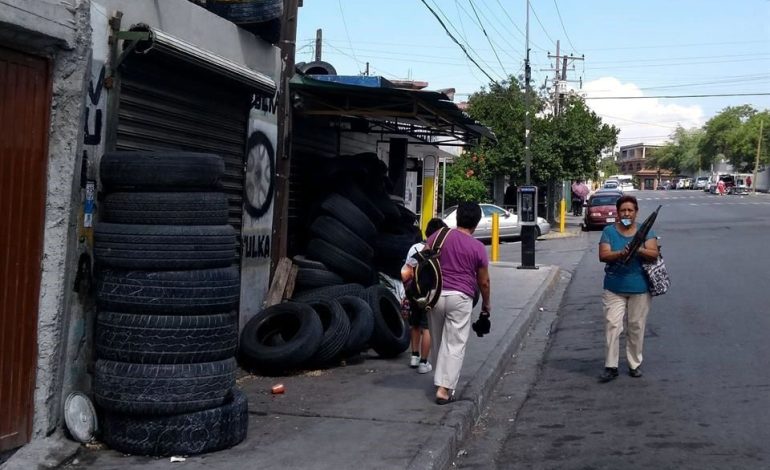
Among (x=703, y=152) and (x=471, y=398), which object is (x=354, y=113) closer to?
(x=471, y=398)

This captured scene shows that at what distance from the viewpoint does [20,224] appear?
5.73 m

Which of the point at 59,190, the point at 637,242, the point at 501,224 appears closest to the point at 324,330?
the point at 637,242

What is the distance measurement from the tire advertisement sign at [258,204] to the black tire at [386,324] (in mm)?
1148

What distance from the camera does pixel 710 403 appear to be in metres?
8.14

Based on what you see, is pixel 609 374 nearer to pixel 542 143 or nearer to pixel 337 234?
pixel 337 234

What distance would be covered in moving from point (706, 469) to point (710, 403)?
199 cm

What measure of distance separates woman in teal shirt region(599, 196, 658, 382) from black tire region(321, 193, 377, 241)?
9.37 feet

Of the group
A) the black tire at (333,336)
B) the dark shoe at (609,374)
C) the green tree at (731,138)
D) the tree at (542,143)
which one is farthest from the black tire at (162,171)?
the green tree at (731,138)

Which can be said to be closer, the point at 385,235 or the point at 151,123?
the point at 151,123

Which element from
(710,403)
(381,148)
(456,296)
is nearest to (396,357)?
(456,296)

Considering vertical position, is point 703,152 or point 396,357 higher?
point 703,152

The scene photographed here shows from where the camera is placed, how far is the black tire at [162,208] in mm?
6238

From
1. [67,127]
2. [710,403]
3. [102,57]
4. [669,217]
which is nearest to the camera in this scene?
[67,127]

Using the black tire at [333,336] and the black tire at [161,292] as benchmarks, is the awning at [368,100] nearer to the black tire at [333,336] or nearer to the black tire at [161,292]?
the black tire at [333,336]
